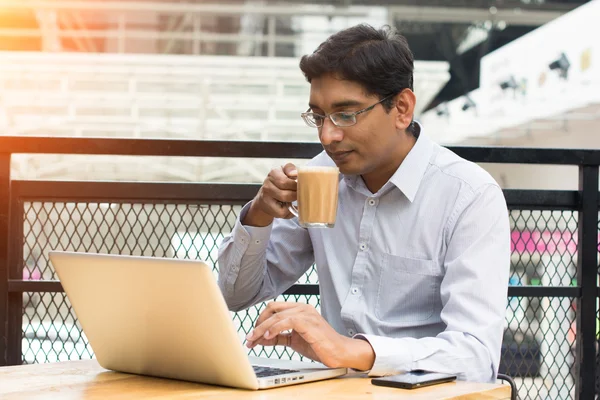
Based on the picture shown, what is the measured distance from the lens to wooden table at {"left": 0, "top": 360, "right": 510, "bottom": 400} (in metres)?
0.94

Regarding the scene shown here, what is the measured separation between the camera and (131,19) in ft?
54.0

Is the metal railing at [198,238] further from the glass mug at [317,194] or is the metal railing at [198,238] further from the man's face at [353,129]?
the glass mug at [317,194]

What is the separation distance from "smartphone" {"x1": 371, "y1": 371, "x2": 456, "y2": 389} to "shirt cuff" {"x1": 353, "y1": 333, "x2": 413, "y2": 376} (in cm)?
3

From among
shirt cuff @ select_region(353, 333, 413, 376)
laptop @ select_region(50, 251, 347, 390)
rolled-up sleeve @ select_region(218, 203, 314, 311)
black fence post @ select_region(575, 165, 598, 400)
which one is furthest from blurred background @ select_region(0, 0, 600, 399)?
laptop @ select_region(50, 251, 347, 390)

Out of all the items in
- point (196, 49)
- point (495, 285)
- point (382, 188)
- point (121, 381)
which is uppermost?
point (196, 49)

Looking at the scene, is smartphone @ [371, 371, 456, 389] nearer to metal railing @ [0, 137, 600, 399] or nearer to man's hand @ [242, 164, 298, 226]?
man's hand @ [242, 164, 298, 226]

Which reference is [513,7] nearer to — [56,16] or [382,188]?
[56,16]

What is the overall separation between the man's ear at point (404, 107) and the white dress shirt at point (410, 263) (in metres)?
0.05

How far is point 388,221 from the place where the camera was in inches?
55.1

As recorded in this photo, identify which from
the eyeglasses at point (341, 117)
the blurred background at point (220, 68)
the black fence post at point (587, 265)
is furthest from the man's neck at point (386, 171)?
the blurred background at point (220, 68)

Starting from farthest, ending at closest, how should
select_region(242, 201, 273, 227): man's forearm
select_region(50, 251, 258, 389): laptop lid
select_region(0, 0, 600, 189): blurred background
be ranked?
select_region(0, 0, 600, 189): blurred background → select_region(242, 201, 273, 227): man's forearm → select_region(50, 251, 258, 389): laptop lid

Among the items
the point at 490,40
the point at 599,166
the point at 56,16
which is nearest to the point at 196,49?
the point at 56,16

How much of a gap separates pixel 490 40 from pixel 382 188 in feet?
47.4

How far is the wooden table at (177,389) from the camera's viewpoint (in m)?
0.94
